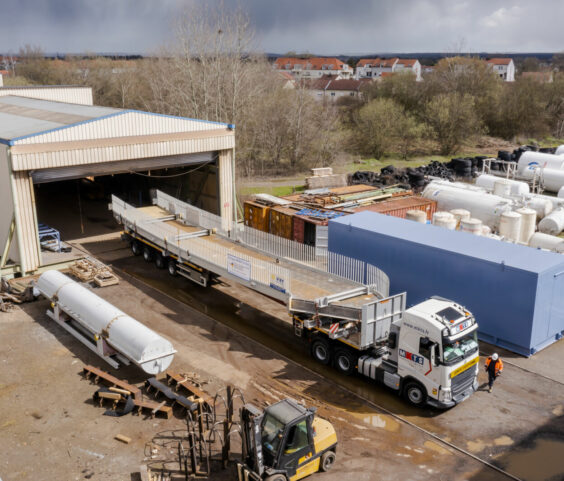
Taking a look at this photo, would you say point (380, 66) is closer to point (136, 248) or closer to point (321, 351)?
point (136, 248)

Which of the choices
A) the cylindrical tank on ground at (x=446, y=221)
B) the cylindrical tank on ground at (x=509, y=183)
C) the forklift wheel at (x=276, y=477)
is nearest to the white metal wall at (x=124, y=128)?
the cylindrical tank on ground at (x=446, y=221)

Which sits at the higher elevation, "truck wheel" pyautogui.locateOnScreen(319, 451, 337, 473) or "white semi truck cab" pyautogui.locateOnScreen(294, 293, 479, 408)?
"white semi truck cab" pyautogui.locateOnScreen(294, 293, 479, 408)

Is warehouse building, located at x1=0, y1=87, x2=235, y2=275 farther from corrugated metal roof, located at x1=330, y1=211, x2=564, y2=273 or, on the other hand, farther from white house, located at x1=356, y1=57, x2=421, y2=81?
white house, located at x1=356, y1=57, x2=421, y2=81

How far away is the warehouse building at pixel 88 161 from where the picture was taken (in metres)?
22.1

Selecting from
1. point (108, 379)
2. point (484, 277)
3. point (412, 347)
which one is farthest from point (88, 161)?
point (484, 277)

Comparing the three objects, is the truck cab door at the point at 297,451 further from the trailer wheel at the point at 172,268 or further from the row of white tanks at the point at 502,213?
the row of white tanks at the point at 502,213

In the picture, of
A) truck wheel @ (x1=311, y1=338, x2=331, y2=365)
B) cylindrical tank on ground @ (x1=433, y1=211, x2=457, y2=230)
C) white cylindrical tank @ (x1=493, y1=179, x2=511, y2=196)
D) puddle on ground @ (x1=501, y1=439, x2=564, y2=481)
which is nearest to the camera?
puddle on ground @ (x1=501, y1=439, x2=564, y2=481)

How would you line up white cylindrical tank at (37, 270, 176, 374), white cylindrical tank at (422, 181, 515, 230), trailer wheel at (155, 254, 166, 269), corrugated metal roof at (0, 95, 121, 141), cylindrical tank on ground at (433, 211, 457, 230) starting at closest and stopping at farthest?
white cylindrical tank at (37, 270, 176, 374) < trailer wheel at (155, 254, 166, 269) < corrugated metal roof at (0, 95, 121, 141) < cylindrical tank on ground at (433, 211, 457, 230) < white cylindrical tank at (422, 181, 515, 230)

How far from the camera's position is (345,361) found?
50.5 ft

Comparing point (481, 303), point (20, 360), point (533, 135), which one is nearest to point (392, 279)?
point (481, 303)

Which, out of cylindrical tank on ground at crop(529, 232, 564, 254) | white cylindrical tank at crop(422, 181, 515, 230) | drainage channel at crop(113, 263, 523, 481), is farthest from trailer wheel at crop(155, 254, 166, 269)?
cylindrical tank on ground at crop(529, 232, 564, 254)

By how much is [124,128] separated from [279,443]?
17980mm

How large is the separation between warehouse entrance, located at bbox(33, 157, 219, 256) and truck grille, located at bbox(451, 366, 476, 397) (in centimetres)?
1783

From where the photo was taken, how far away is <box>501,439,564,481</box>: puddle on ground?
11.6 meters
